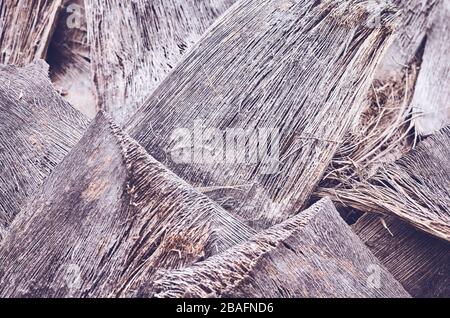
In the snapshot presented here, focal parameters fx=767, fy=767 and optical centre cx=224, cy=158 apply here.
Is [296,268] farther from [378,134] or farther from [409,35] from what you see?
Result: [409,35]

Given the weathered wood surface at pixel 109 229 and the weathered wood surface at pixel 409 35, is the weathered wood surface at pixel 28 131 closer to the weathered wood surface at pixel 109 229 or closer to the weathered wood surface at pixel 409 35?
the weathered wood surface at pixel 109 229

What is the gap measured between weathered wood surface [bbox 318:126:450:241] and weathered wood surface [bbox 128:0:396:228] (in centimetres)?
9

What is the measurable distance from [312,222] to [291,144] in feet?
0.62

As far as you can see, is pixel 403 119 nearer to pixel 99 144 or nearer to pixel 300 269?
pixel 300 269

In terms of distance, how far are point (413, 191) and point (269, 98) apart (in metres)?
0.30

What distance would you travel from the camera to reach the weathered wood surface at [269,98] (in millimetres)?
1278

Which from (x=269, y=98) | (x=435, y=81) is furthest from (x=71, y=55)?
(x=435, y=81)

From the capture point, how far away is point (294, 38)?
1.38 metres

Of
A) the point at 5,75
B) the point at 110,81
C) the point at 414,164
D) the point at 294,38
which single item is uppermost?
the point at 5,75

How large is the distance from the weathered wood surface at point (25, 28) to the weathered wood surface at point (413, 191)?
24.3 inches

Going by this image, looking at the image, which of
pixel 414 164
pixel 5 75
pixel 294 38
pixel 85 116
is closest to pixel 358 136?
pixel 414 164

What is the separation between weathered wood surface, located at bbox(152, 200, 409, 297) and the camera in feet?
3.37

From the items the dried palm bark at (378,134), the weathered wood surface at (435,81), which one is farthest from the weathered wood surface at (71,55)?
the weathered wood surface at (435,81)
